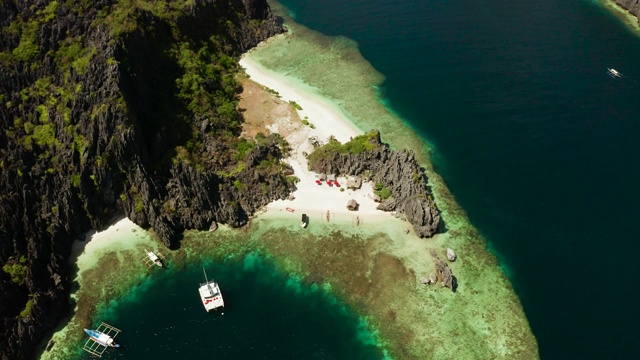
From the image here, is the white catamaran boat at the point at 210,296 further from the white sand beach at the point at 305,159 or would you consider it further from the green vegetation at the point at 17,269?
the green vegetation at the point at 17,269

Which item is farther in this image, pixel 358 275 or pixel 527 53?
pixel 527 53

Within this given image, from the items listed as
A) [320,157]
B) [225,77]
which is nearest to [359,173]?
[320,157]

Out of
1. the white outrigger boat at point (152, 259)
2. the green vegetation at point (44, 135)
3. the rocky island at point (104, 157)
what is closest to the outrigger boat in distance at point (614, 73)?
the rocky island at point (104, 157)

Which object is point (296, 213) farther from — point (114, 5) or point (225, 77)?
point (114, 5)

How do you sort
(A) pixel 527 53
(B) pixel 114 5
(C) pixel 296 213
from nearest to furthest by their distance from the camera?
(C) pixel 296 213 → (B) pixel 114 5 → (A) pixel 527 53

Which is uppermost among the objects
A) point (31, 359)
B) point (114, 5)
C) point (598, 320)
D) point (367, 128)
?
point (114, 5)

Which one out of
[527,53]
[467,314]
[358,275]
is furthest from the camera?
[527,53]

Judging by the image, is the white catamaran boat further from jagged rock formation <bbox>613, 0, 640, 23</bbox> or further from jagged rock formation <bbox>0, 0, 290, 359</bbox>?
jagged rock formation <bbox>613, 0, 640, 23</bbox>
